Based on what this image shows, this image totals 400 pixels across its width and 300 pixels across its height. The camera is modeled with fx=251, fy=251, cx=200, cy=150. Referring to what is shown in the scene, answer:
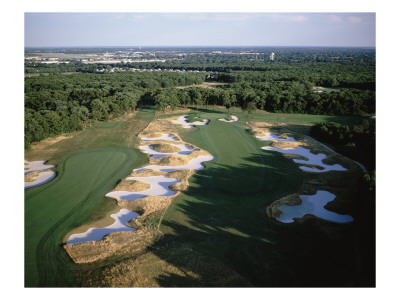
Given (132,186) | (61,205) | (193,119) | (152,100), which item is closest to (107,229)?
(61,205)

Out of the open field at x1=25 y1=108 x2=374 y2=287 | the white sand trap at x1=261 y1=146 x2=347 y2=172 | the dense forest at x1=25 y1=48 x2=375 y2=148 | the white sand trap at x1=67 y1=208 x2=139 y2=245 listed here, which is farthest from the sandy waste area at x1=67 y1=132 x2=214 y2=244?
the dense forest at x1=25 y1=48 x2=375 y2=148

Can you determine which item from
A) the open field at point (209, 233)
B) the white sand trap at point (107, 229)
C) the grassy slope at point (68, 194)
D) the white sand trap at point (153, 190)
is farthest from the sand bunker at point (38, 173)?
the white sand trap at point (107, 229)

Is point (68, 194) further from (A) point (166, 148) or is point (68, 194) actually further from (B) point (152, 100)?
(B) point (152, 100)

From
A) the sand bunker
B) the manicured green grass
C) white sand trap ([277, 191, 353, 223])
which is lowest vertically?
white sand trap ([277, 191, 353, 223])

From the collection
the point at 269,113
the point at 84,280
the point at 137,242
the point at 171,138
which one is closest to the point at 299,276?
the point at 137,242

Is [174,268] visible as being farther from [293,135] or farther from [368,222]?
[293,135]

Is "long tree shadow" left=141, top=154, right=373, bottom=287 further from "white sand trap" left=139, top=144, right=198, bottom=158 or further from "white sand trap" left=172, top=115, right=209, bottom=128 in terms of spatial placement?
"white sand trap" left=172, top=115, right=209, bottom=128
